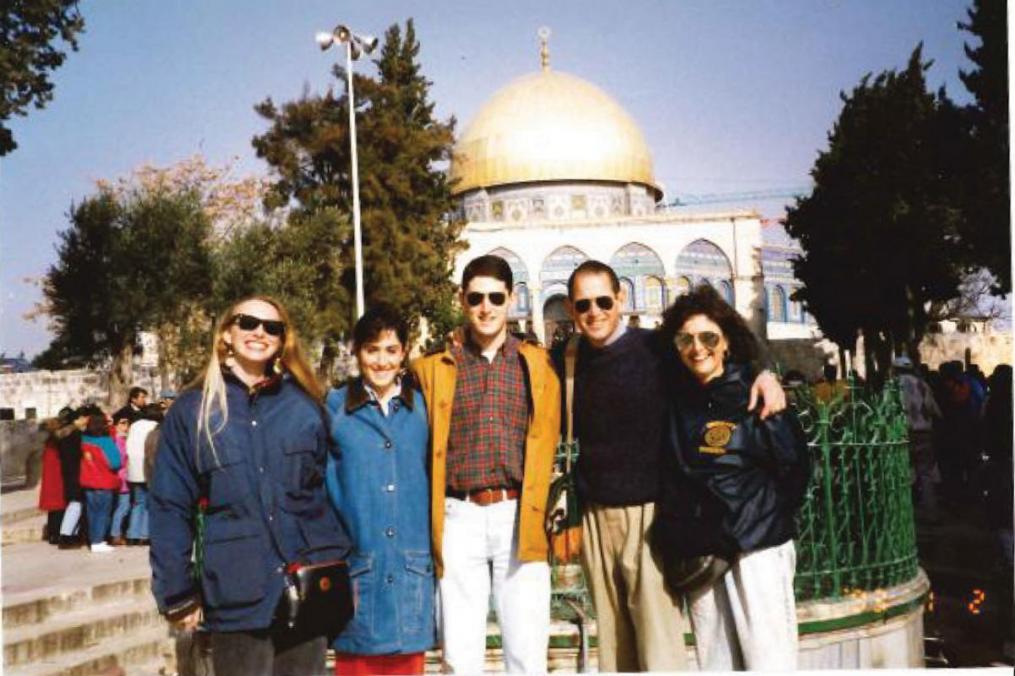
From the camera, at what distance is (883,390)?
4.70 meters

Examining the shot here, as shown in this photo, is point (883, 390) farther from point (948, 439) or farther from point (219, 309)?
point (219, 309)

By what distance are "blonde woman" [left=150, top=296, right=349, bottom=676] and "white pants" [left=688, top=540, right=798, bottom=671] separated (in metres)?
1.24

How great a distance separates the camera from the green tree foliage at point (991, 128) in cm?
449

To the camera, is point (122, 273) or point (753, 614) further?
point (122, 273)

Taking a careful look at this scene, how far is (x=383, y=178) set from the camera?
18188mm

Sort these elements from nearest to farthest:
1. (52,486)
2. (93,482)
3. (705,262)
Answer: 1. (52,486)
2. (93,482)
3. (705,262)

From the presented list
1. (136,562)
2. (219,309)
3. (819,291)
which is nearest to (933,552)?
(136,562)

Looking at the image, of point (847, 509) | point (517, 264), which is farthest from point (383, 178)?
point (847, 509)

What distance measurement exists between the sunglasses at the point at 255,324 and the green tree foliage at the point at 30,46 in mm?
3325

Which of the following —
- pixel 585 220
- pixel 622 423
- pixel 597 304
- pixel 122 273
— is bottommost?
pixel 622 423

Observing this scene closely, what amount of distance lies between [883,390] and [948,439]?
3349mm

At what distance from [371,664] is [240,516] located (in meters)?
0.69

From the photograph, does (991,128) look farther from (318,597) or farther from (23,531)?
(23,531)

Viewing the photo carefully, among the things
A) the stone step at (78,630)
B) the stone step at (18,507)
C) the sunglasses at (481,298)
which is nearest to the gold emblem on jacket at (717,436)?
the sunglasses at (481,298)
